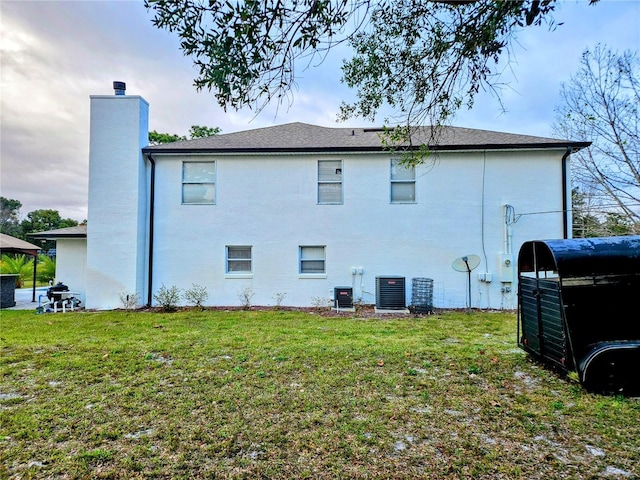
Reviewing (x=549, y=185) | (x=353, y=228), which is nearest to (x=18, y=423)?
(x=353, y=228)

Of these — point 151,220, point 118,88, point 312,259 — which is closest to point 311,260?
point 312,259

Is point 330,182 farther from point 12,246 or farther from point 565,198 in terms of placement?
point 12,246

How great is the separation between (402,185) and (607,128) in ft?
33.8

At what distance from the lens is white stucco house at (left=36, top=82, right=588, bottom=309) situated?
9508 mm

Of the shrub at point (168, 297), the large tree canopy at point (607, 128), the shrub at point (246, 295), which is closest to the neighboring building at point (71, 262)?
the shrub at point (168, 297)

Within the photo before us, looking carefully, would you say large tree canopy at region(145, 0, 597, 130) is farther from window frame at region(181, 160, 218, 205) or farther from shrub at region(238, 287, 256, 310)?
shrub at region(238, 287, 256, 310)

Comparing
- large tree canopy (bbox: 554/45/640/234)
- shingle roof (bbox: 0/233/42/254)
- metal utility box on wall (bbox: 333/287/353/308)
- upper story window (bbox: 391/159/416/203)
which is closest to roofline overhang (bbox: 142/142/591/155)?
upper story window (bbox: 391/159/416/203)

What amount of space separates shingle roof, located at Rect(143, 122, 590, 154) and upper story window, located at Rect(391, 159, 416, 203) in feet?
3.17

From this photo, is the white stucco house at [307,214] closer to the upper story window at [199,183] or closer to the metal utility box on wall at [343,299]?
the upper story window at [199,183]

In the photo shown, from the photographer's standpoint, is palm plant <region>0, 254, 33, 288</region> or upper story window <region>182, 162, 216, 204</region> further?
palm plant <region>0, 254, 33, 288</region>

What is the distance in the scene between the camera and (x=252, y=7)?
10.2 ft

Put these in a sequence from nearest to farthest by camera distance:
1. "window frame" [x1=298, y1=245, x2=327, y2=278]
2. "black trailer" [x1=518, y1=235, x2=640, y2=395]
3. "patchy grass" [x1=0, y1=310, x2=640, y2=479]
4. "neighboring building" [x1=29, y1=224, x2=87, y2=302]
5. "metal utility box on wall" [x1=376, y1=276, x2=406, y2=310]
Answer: "patchy grass" [x1=0, y1=310, x2=640, y2=479], "black trailer" [x1=518, y1=235, x2=640, y2=395], "metal utility box on wall" [x1=376, y1=276, x2=406, y2=310], "window frame" [x1=298, y1=245, x2=327, y2=278], "neighboring building" [x1=29, y1=224, x2=87, y2=302]

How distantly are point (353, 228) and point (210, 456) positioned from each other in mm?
7912

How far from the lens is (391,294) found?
9102mm
